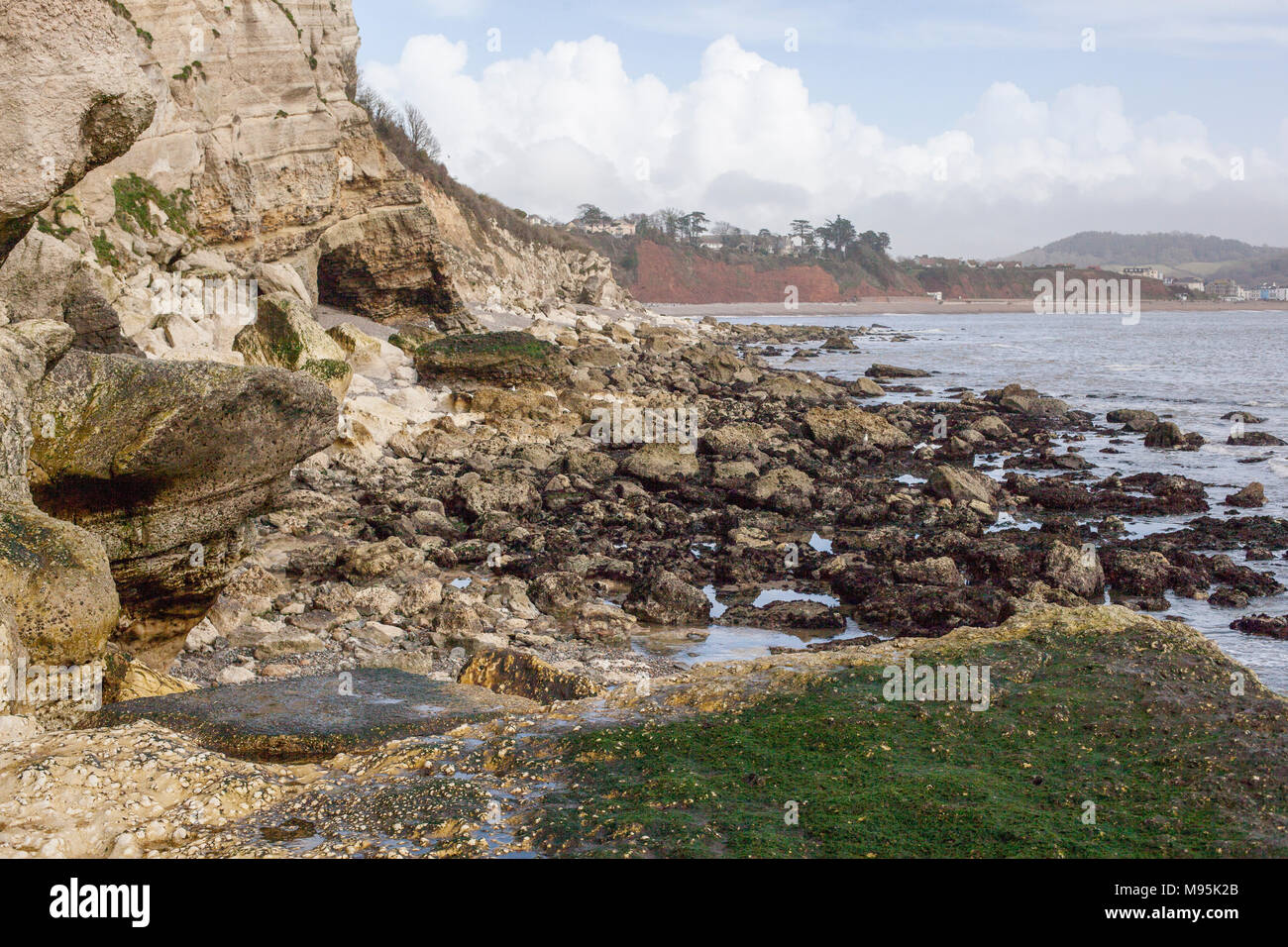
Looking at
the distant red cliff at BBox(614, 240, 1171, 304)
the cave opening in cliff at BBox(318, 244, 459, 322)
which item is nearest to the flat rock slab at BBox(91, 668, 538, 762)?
the cave opening in cliff at BBox(318, 244, 459, 322)

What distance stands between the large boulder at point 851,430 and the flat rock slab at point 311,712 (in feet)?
59.9

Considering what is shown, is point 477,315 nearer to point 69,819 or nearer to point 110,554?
point 110,554

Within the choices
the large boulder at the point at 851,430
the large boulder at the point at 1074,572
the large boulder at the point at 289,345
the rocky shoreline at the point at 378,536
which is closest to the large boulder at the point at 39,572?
the rocky shoreline at the point at 378,536

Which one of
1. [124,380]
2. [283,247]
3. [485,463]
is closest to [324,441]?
[124,380]

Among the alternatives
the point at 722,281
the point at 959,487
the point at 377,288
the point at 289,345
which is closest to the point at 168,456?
the point at 289,345

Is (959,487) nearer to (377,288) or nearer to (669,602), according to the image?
(669,602)

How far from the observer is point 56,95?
6.78 meters

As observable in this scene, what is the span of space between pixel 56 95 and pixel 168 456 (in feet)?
8.51

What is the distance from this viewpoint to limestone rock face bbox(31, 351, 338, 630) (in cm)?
704

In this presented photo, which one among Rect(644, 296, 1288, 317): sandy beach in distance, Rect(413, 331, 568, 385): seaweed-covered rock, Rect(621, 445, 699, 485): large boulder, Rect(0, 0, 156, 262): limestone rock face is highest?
Rect(644, 296, 1288, 317): sandy beach in distance

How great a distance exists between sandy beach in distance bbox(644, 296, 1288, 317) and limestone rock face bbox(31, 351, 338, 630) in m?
107

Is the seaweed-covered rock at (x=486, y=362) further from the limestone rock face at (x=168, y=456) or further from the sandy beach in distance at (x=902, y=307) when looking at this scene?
the sandy beach in distance at (x=902, y=307)

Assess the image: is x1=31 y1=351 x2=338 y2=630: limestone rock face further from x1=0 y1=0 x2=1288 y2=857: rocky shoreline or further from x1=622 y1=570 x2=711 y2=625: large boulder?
x1=622 y1=570 x2=711 y2=625: large boulder

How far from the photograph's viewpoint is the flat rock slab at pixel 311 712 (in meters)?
5.90
